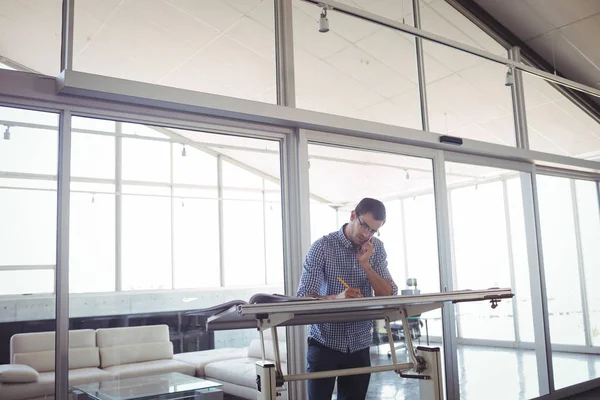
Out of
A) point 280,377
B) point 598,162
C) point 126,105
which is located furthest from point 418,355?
point 598,162

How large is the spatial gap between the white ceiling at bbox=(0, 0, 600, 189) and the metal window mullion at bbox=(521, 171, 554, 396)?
1.55ft

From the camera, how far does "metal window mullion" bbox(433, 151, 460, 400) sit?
454 cm

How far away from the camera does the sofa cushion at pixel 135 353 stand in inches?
119

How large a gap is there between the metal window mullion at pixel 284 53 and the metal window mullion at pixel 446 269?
1.54 meters

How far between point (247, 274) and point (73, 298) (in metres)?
1.06

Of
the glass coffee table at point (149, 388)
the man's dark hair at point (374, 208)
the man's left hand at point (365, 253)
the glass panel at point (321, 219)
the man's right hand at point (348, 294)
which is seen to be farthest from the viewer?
the glass panel at point (321, 219)

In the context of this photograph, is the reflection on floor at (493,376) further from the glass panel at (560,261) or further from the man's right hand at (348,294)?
the man's right hand at (348,294)

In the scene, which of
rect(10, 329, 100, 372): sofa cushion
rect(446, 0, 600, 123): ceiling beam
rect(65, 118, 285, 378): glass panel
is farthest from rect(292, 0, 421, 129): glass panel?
rect(10, 329, 100, 372): sofa cushion

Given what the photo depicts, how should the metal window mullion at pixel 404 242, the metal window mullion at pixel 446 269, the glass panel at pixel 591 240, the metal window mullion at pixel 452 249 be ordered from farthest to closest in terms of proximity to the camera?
the glass panel at pixel 591 240 < the metal window mullion at pixel 452 249 < the metal window mullion at pixel 446 269 < the metal window mullion at pixel 404 242

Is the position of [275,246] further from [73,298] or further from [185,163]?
[73,298]

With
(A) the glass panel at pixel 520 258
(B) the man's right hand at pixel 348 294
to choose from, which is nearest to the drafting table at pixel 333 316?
(B) the man's right hand at pixel 348 294

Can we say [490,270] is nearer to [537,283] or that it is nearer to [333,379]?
[537,283]

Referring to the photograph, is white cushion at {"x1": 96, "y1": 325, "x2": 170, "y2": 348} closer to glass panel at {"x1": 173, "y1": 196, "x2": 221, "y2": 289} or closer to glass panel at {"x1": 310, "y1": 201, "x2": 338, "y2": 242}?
glass panel at {"x1": 173, "y1": 196, "x2": 221, "y2": 289}

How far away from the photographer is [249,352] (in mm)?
3510
